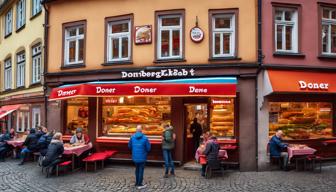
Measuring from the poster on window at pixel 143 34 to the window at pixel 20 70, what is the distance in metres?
9.39

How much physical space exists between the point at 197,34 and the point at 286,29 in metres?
3.33

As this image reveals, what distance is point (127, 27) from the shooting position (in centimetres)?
1577

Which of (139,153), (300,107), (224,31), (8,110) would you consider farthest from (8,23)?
A: (300,107)

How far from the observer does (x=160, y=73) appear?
48.2 ft

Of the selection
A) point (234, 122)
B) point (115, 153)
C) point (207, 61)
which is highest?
point (207, 61)

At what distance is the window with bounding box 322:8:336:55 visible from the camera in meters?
15.0

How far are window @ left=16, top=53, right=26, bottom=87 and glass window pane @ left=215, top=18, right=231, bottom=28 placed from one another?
39.9ft

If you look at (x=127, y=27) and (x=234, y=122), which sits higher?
(x=127, y=27)

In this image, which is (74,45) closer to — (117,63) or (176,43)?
(117,63)

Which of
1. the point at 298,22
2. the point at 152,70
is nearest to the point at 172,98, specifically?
the point at 152,70

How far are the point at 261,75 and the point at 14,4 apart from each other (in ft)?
55.5

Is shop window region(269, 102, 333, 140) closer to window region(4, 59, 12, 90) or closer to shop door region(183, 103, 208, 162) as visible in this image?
shop door region(183, 103, 208, 162)

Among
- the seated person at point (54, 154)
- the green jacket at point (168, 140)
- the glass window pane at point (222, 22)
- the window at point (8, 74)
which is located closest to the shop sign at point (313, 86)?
the glass window pane at point (222, 22)

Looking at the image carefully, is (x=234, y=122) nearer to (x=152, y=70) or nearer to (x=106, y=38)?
(x=152, y=70)
